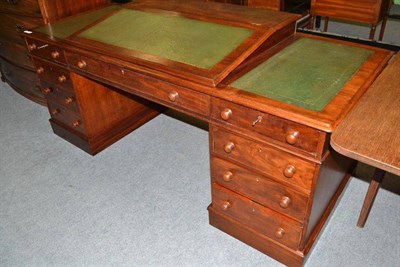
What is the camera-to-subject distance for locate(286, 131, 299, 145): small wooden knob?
A: 51.4 inches

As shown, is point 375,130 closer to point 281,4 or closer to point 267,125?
point 267,125

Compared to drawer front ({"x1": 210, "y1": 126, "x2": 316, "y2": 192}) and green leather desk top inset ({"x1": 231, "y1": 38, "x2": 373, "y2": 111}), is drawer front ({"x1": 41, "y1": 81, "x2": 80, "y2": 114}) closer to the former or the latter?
drawer front ({"x1": 210, "y1": 126, "x2": 316, "y2": 192})

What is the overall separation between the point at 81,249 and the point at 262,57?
1.38 meters

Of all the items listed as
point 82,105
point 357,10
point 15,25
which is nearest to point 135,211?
point 82,105

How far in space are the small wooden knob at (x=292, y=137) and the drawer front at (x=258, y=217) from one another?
44cm

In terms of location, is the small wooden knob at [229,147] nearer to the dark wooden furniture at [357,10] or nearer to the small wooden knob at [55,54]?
the small wooden knob at [55,54]

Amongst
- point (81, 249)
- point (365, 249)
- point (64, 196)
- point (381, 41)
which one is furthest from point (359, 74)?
point (381, 41)

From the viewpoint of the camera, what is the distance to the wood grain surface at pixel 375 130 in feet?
3.29

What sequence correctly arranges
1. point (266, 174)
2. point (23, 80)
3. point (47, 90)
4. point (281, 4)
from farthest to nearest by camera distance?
point (281, 4) < point (23, 80) < point (47, 90) < point (266, 174)

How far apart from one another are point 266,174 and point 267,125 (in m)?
0.26

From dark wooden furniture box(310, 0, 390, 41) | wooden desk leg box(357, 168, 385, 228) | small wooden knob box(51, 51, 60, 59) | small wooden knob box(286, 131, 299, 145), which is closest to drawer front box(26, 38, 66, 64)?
small wooden knob box(51, 51, 60, 59)

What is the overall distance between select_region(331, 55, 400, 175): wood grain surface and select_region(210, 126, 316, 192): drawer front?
0.27 metres

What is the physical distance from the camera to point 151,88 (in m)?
1.71

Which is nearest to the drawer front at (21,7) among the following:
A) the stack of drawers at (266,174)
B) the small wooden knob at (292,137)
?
the stack of drawers at (266,174)
